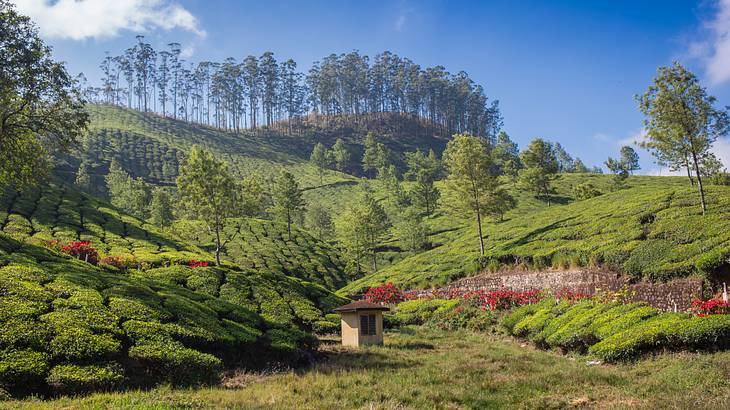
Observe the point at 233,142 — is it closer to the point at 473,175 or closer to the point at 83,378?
the point at 473,175

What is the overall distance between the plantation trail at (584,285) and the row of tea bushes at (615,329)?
68.9 inches

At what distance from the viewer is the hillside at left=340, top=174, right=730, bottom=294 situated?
26.1m

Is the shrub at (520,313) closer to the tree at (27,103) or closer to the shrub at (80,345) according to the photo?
the shrub at (80,345)

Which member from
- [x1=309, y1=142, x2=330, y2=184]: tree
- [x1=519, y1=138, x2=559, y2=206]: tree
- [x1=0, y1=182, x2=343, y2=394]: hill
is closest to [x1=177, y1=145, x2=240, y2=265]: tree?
[x1=0, y1=182, x2=343, y2=394]: hill

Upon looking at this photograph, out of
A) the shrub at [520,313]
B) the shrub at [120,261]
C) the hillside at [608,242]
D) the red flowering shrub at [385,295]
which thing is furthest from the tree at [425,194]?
the shrub at [120,261]

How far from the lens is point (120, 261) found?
33219 mm

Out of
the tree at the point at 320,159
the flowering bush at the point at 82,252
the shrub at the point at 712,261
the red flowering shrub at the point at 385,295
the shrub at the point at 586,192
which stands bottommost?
the red flowering shrub at the point at 385,295

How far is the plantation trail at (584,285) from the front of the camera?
22.9 metres

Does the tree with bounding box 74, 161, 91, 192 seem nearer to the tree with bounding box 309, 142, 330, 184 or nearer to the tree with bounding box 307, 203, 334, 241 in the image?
the tree with bounding box 307, 203, 334, 241

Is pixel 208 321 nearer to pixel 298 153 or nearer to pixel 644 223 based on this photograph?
pixel 644 223

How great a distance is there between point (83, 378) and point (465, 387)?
1159cm

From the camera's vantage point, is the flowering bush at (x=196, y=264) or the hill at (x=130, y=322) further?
the flowering bush at (x=196, y=264)

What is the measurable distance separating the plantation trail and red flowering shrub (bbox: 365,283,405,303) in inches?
77.2

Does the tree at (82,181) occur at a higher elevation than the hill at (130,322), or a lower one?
higher
